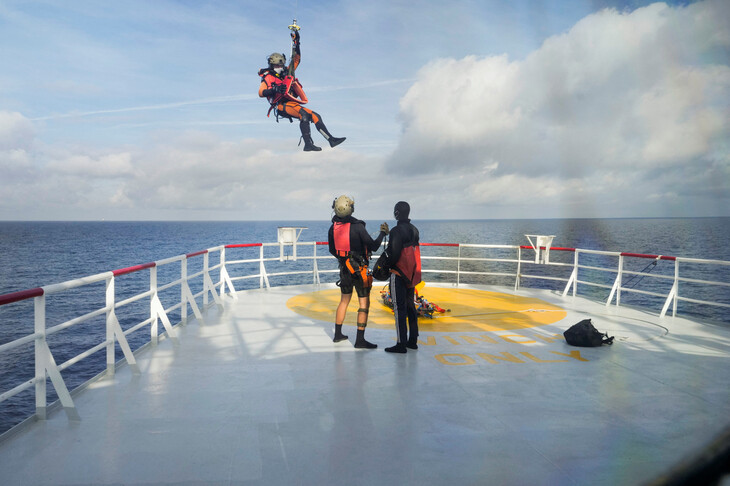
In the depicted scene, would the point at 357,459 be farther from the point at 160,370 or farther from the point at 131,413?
the point at 160,370

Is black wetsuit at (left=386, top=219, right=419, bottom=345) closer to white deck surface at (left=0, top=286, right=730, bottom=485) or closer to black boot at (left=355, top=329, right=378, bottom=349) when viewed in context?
white deck surface at (left=0, top=286, right=730, bottom=485)

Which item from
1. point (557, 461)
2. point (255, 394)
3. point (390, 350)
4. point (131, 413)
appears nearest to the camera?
point (557, 461)

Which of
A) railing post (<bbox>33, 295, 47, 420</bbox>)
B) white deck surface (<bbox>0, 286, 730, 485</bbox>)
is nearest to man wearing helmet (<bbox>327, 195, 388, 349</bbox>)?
white deck surface (<bbox>0, 286, 730, 485</bbox>)

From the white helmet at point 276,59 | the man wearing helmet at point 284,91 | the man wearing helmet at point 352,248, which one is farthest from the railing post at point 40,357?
the white helmet at point 276,59

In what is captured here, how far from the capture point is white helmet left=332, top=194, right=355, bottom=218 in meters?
6.77

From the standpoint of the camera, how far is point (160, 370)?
5.91 meters

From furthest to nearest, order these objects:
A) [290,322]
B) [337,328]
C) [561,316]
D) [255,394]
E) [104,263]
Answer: [104,263]
[561,316]
[290,322]
[337,328]
[255,394]

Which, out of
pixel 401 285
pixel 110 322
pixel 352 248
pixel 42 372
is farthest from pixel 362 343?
pixel 42 372

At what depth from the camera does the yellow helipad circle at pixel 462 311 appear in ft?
28.5

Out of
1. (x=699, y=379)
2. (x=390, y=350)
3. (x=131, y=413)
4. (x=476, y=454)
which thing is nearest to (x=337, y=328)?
(x=390, y=350)

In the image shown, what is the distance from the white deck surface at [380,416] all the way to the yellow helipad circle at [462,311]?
Answer: 1230 millimetres

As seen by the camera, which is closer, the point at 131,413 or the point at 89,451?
the point at 89,451

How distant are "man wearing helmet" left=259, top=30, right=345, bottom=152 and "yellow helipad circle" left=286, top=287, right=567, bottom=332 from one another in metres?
3.59

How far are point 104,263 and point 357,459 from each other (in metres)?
60.0
